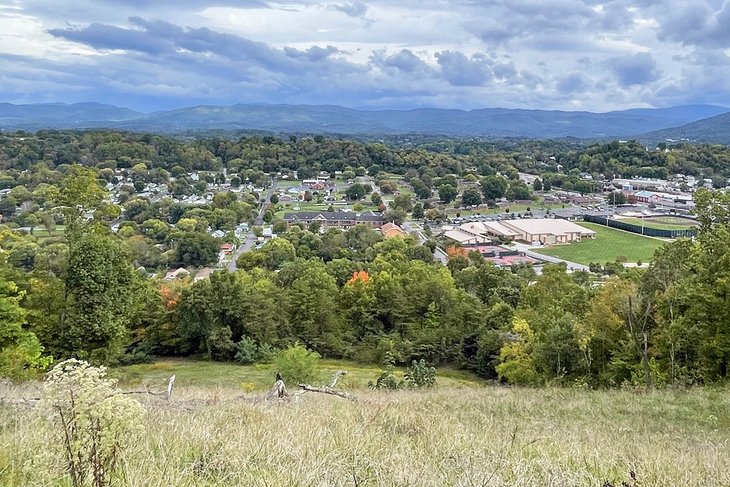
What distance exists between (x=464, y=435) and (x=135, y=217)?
5340cm

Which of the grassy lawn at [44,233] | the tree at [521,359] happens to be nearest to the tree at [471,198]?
the grassy lawn at [44,233]

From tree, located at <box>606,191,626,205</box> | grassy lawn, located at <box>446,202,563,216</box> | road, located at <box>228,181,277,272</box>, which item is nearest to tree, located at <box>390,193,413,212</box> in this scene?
grassy lawn, located at <box>446,202,563,216</box>

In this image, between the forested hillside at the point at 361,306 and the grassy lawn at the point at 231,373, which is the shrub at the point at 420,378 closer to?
the grassy lawn at the point at 231,373

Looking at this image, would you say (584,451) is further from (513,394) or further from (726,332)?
(726,332)

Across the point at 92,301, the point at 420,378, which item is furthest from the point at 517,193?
the point at 92,301

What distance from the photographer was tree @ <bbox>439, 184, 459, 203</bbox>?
7131cm

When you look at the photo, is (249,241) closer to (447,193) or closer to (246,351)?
(246,351)

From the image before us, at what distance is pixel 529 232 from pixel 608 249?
276 inches

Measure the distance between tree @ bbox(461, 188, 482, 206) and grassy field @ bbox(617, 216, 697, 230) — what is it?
17999 mm

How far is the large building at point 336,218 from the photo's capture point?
53250 millimetres

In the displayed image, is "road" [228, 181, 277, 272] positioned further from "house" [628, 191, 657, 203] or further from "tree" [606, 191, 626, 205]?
"house" [628, 191, 657, 203]

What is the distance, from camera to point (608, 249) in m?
44.1

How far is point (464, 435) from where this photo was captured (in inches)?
158

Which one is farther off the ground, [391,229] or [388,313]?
[388,313]
